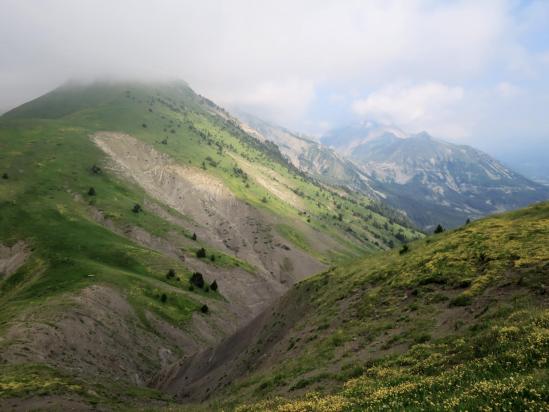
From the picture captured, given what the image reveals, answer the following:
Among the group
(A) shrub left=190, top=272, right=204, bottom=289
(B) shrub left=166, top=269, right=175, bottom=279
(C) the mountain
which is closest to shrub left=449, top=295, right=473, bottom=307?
(C) the mountain

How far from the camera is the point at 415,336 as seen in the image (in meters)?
28.4

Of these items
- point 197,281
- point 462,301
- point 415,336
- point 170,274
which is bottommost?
point 197,281

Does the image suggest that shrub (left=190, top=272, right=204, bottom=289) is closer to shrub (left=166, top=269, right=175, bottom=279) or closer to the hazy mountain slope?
shrub (left=166, top=269, right=175, bottom=279)

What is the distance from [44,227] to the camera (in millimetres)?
119438

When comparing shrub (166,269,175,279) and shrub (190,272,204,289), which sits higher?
shrub (166,269,175,279)

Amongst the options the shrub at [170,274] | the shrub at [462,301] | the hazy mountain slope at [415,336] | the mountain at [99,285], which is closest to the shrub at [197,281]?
the mountain at [99,285]

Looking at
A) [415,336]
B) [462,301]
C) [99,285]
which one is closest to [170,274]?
[99,285]

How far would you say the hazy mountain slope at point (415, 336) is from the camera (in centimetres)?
1602

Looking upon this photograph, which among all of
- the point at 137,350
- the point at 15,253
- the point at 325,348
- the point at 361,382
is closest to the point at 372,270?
the point at 325,348

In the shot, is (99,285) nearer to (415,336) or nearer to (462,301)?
(415,336)

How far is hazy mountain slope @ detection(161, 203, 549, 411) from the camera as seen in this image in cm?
1602

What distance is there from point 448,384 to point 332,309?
30.8 meters

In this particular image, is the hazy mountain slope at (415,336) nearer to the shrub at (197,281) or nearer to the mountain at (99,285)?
the mountain at (99,285)

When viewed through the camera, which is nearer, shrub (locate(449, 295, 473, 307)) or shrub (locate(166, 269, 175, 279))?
shrub (locate(449, 295, 473, 307))
